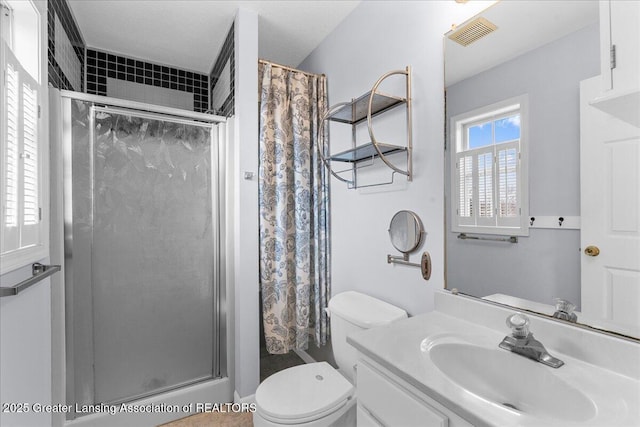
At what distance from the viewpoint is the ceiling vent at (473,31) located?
3.69 ft

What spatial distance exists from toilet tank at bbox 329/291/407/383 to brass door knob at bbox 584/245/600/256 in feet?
2.43

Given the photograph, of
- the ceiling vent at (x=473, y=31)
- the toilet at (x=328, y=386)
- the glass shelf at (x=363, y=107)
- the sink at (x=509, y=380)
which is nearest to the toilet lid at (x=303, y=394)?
the toilet at (x=328, y=386)

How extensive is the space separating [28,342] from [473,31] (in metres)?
2.08

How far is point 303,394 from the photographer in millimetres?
1343

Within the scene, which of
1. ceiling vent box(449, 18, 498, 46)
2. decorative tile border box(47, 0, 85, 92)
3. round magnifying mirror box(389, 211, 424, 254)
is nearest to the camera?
ceiling vent box(449, 18, 498, 46)

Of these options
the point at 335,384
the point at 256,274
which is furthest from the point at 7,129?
the point at 335,384

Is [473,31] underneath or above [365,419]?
above

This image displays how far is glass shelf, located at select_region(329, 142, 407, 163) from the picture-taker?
4.73 ft

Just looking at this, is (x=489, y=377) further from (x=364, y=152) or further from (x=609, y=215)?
(x=364, y=152)

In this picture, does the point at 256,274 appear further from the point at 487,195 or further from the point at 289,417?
the point at 487,195

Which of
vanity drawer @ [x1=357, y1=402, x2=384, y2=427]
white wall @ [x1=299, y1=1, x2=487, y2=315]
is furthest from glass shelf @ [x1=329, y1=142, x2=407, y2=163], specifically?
vanity drawer @ [x1=357, y1=402, x2=384, y2=427]

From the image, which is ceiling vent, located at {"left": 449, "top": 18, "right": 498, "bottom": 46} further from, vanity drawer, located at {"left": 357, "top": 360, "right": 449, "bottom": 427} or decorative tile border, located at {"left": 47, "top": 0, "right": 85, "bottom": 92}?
decorative tile border, located at {"left": 47, "top": 0, "right": 85, "bottom": 92}

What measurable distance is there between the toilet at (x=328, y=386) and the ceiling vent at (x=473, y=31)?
1.17 m

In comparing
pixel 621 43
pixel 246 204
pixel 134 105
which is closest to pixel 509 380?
pixel 621 43
